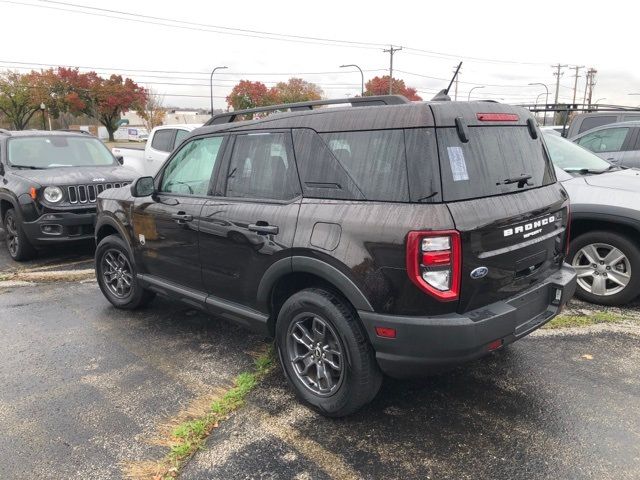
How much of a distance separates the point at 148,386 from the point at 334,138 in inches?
87.3

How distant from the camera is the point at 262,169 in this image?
11.4 ft

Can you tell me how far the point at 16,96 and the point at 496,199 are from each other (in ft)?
216

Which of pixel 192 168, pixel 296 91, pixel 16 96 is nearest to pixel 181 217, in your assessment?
pixel 192 168

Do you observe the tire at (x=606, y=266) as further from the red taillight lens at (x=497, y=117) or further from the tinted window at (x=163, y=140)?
the tinted window at (x=163, y=140)

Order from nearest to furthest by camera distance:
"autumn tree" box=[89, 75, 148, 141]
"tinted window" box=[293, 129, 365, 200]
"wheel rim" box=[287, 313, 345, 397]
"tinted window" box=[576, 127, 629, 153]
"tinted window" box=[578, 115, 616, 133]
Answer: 1. "tinted window" box=[293, 129, 365, 200]
2. "wheel rim" box=[287, 313, 345, 397]
3. "tinted window" box=[576, 127, 629, 153]
4. "tinted window" box=[578, 115, 616, 133]
5. "autumn tree" box=[89, 75, 148, 141]

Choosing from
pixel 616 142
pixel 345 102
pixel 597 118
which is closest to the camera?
pixel 345 102

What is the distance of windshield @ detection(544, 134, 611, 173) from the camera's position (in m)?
5.47

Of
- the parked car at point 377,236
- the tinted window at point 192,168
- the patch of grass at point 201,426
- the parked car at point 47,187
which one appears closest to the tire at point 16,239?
the parked car at point 47,187

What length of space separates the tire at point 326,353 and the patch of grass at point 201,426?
0.39m

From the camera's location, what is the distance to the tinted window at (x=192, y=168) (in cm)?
393

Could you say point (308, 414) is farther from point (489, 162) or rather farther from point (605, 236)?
point (605, 236)

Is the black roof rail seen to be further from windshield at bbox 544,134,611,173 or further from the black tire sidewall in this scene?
windshield at bbox 544,134,611,173

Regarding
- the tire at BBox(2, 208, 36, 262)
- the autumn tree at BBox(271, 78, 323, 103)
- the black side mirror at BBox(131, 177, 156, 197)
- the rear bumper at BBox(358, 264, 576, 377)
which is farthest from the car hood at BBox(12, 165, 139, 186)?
the autumn tree at BBox(271, 78, 323, 103)

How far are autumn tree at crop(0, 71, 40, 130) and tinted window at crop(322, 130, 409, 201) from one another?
64.9 metres
